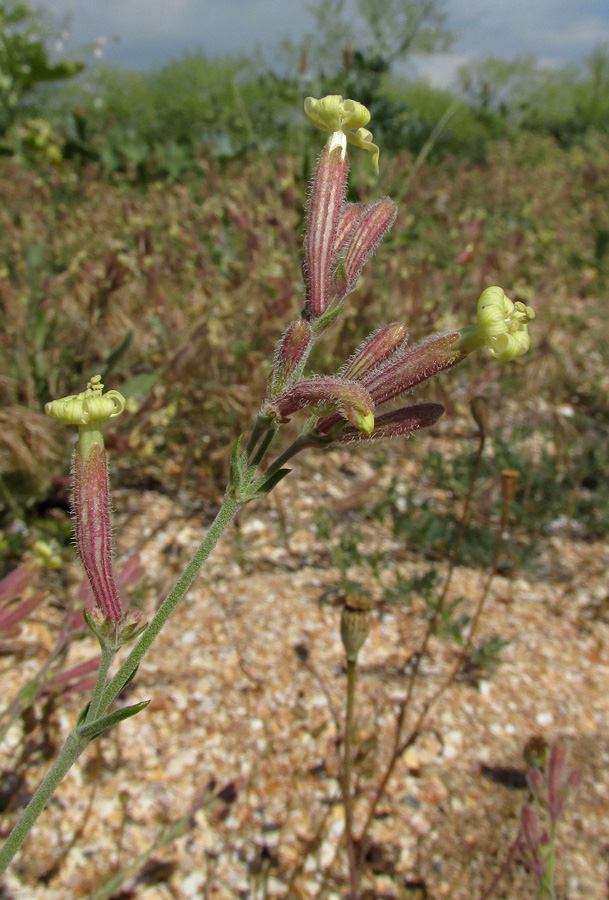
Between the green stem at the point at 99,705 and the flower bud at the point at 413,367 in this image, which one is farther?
the flower bud at the point at 413,367

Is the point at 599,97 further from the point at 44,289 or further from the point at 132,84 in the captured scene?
the point at 44,289

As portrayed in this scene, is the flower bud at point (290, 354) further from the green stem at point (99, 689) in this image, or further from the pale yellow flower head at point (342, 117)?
the green stem at point (99, 689)

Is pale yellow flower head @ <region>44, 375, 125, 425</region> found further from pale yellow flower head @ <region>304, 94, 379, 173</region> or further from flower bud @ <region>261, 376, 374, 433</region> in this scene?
pale yellow flower head @ <region>304, 94, 379, 173</region>

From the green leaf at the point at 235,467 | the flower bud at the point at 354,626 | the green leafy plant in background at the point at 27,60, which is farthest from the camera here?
the green leafy plant in background at the point at 27,60

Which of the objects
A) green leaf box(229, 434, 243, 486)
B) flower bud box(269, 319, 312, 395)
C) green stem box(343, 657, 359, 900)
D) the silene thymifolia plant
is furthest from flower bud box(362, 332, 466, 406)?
green stem box(343, 657, 359, 900)

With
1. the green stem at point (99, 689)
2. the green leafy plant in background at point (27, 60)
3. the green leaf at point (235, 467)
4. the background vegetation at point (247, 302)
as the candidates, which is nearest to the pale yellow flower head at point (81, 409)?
the green leaf at point (235, 467)

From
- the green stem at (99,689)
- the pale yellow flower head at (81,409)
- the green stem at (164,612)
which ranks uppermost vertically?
the pale yellow flower head at (81,409)
